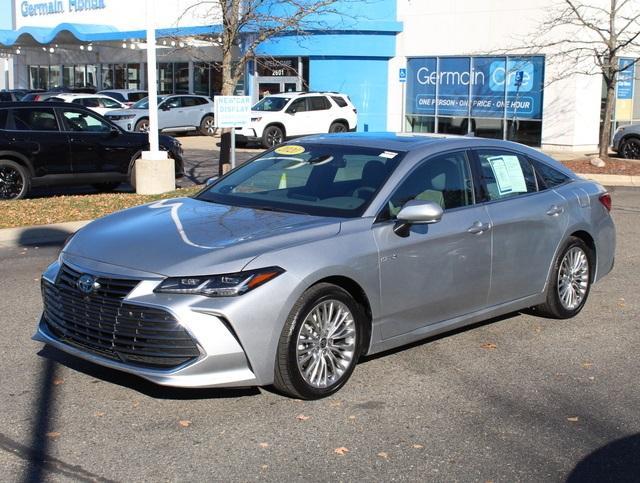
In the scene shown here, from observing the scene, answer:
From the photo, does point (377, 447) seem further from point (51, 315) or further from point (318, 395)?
point (51, 315)

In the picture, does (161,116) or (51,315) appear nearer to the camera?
(51,315)

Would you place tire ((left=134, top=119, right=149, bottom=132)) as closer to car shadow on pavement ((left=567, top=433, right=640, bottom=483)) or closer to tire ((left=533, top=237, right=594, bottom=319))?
tire ((left=533, top=237, right=594, bottom=319))

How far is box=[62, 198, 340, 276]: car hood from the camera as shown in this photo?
4848mm

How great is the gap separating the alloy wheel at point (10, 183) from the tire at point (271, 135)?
1391 cm

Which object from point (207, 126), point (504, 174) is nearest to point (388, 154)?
point (504, 174)

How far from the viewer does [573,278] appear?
7.34 metres


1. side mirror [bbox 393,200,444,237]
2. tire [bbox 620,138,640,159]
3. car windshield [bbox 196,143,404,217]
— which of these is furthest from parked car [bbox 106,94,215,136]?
side mirror [bbox 393,200,444,237]

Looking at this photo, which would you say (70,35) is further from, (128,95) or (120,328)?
(120,328)

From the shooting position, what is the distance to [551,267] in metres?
6.98

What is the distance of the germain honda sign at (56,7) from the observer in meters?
47.7

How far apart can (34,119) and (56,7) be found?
133 feet

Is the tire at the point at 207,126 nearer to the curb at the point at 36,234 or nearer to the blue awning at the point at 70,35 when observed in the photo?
the blue awning at the point at 70,35

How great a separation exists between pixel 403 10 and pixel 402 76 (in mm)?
4981

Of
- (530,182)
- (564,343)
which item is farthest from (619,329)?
(530,182)
